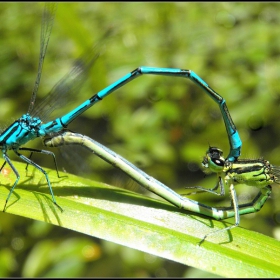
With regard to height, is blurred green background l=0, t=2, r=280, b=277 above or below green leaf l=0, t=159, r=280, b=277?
above

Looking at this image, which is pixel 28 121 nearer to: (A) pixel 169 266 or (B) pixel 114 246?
(B) pixel 114 246

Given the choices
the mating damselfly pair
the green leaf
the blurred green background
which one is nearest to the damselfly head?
the mating damselfly pair

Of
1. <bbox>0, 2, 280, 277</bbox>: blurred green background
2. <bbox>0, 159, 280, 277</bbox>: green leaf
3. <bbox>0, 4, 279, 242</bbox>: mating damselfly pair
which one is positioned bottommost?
<bbox>0, 159, 280, 277</bbox>: green leaf

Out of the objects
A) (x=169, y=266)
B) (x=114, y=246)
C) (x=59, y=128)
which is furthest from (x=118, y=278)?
(x=59, y=128)

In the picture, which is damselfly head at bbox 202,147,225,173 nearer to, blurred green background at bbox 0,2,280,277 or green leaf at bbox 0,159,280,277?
green leaf at bbox 0,159,280,277

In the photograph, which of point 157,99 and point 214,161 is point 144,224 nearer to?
point 214,161
